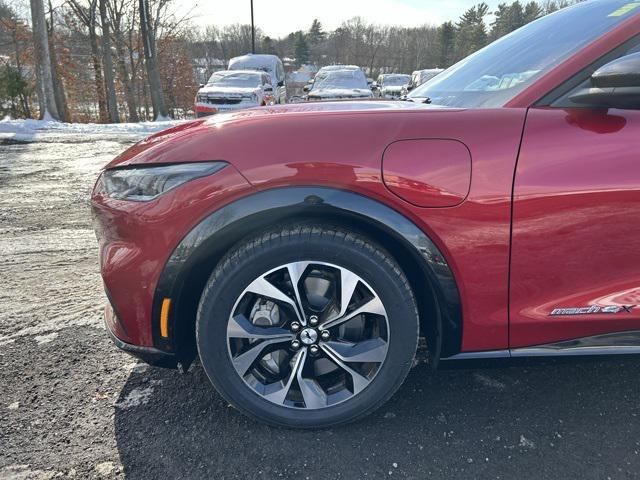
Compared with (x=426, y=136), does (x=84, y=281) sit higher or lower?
lower

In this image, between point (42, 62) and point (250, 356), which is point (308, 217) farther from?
point (42, 62)

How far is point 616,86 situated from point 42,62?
15607mm

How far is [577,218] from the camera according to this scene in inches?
59.8

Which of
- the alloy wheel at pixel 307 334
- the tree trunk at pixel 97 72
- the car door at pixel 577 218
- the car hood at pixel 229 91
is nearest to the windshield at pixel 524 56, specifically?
the car door at pixel 577 218

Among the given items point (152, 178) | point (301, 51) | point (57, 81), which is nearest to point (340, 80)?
point (152, 178)

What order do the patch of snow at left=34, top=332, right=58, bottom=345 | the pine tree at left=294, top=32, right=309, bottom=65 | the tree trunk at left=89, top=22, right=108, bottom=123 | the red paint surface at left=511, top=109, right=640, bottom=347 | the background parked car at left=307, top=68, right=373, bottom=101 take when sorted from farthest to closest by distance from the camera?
the pine tree at left=294, top=32, right=309, bottom=65 < the tree trunk at left=89, top=22, right=108, bottom=123 < the background parked car at left=307, top=68, right=373, bottom=101 < the patch of snow at left=34, top=332, right=58, bottom=345 < the red paint surface at left=511, top=109, right=640, bottom=347

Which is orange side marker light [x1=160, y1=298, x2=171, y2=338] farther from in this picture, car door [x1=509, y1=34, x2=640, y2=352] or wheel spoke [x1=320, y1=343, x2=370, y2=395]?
car door [x1=509, y1=34, x2=640, y2=352]

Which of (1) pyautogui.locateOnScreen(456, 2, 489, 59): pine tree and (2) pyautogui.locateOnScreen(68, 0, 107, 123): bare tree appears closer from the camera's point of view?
(2) pyautogui.locateOnScreen(68, 0, 107, 123): bare tree

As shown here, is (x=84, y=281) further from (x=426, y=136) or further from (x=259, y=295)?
(x=426, y=136)

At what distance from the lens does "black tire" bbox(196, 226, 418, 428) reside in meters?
1.60

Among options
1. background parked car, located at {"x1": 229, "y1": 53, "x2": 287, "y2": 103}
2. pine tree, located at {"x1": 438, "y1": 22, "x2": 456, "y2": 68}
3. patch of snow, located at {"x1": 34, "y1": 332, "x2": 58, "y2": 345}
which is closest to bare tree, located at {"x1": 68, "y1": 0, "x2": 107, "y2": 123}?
background parked car, located at {"x1": 229, "y1": 53, "x2": 287, "y2": 103}

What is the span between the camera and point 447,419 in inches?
72.9

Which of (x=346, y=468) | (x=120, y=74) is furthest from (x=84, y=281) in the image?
(x=120, y=74)

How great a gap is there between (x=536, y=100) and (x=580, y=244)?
56 cm
